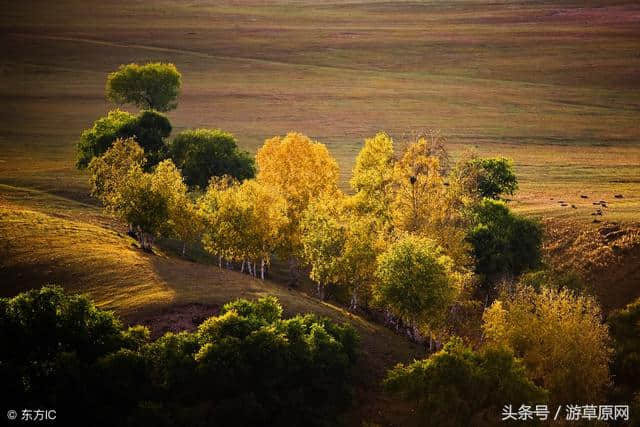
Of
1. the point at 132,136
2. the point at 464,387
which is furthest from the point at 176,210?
the point at 464,387

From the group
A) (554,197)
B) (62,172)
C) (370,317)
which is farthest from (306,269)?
(62,172)

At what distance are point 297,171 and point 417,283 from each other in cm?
2883

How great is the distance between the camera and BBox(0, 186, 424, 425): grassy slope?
189 ft

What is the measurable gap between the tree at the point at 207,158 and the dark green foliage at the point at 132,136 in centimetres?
306

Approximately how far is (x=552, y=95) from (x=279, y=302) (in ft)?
473

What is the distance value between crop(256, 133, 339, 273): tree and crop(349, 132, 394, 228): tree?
13.2 feet

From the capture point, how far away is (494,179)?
92.8 metres

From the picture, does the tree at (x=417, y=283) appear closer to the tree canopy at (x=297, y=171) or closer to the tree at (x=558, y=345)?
the tree at (x=558, y=345)

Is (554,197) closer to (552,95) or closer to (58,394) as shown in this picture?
(58,394)

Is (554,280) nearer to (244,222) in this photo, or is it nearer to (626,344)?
(626,344)

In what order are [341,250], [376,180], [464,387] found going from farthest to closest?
[376,180]
[341,250]
[464,387]

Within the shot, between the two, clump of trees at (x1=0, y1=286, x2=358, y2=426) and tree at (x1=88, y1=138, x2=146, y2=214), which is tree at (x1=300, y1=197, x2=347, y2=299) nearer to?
clump of trees at (x1=0, y1=286, x2=358, y2=426)

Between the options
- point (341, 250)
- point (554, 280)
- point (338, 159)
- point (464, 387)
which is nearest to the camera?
point (464, 387)

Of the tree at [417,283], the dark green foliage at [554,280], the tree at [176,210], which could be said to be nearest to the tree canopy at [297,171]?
the tree at [176,210]
